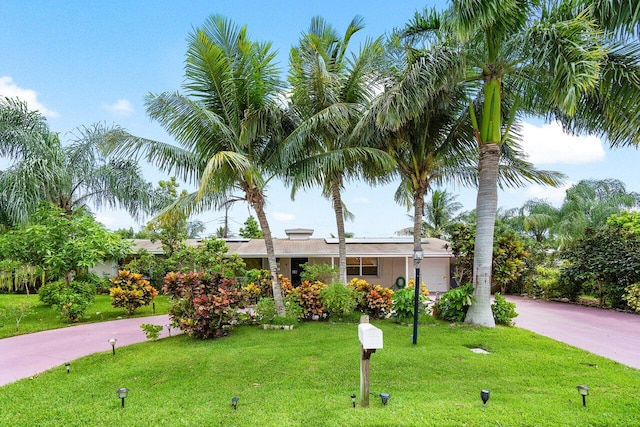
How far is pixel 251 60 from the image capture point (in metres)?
8.55

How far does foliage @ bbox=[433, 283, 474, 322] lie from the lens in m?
9.03

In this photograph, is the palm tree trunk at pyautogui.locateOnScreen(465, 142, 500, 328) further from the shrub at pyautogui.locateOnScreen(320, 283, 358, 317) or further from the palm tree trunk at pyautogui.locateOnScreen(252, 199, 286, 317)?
the palm tree trunk at pyautogui.locateOnScreen(252, 199, 286, 317)

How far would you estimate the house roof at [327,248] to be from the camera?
15828 millimetres

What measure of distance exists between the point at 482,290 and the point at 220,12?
9.45m

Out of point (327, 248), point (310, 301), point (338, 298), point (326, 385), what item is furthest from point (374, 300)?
point (327, 248)

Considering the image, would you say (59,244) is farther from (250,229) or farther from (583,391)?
(250,229)

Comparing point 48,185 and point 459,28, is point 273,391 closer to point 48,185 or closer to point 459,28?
point 459,28

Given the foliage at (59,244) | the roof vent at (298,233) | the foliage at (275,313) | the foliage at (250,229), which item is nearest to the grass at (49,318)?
the foliage at (59,244)

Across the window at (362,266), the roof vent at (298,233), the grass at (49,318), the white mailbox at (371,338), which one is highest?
the roof vent at (298,233)

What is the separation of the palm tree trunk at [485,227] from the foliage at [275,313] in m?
4.61

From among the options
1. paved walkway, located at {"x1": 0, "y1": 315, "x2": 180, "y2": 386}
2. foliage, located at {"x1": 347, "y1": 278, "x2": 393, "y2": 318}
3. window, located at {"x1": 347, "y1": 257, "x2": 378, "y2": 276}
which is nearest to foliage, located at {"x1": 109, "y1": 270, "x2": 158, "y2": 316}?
paved walkway, located at {"x1": 0, "y1": 315, "x2": 180, "y2": 386}

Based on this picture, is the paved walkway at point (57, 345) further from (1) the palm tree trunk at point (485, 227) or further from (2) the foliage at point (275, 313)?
(1) the palm tree trunk at point (485, 227)

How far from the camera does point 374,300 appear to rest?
1005cm

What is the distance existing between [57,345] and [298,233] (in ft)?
40.8
